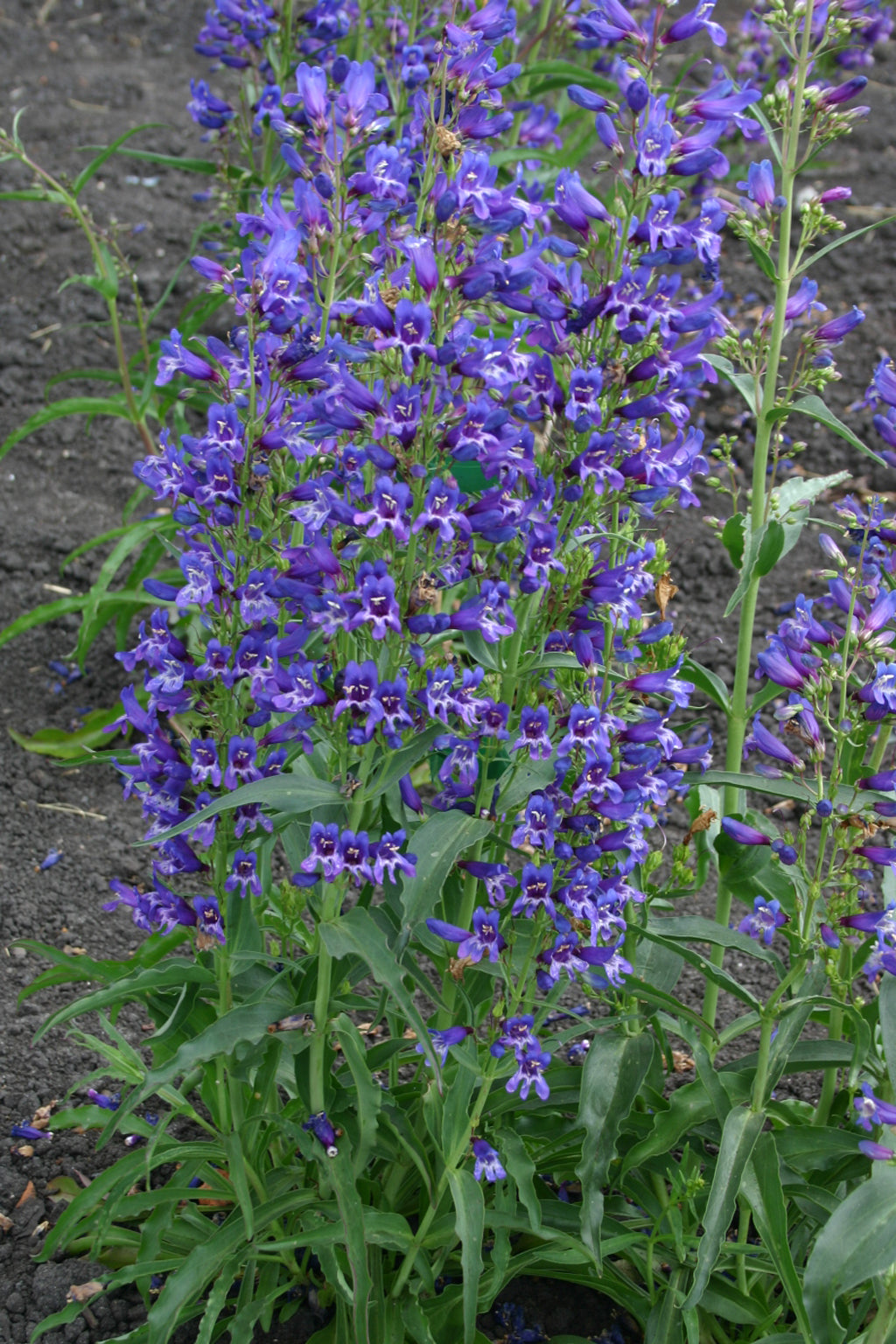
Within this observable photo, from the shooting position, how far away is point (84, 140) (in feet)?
25.5

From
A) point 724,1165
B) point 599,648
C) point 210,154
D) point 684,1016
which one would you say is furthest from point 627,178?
point 210,154

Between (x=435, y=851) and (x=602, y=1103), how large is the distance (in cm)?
61

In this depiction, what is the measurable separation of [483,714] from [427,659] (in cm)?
18

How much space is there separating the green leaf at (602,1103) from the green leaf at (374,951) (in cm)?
39

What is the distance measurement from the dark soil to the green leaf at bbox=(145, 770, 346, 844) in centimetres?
93

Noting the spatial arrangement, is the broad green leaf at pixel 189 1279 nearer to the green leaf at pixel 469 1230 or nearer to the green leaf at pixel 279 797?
the green leaf at pixel 469 1230

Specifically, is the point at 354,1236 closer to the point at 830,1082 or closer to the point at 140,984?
the point at 140,984

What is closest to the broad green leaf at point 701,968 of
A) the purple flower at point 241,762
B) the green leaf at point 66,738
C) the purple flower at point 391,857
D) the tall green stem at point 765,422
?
the tall green stem at point 765,422

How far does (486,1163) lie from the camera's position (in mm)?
2412

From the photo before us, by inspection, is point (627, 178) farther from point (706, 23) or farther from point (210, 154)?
point (210, 154)

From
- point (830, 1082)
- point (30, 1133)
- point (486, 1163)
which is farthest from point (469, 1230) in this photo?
point (30, 1133)

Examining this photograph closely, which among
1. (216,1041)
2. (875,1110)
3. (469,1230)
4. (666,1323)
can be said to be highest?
(216,1041)

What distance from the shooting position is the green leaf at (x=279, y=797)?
2168 mm

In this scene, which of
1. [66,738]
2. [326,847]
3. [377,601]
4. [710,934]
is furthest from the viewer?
[66,738]
